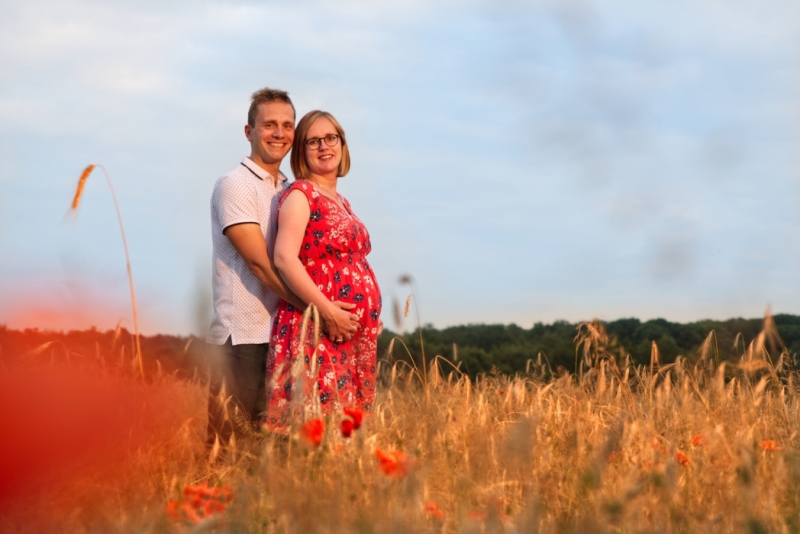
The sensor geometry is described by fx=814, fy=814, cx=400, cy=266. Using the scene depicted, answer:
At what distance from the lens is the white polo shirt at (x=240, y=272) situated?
12.3 feet

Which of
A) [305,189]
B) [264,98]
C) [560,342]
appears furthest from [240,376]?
[560,342]

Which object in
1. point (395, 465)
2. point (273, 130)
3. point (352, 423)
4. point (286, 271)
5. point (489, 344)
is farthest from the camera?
point (489, 344)

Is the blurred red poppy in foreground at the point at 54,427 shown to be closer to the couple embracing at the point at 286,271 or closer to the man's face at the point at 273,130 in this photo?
the couple embracing at the point at 286,271

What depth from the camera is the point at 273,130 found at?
391 centimetres

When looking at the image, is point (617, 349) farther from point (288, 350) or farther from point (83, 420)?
point (83, 420)

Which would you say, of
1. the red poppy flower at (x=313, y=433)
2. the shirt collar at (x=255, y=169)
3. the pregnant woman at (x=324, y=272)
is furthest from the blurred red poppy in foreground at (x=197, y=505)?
the shirt collar at (x=255, y=169)

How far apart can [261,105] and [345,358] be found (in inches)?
50.7

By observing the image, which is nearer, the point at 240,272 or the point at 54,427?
the point at 54,427

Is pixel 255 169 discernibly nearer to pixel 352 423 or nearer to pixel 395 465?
pixel 352 423

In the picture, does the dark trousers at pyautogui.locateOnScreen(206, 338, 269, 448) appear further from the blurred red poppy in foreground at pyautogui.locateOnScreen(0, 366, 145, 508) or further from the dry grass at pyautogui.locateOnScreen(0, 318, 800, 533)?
the blurred red poppy in foreground at pyautogui.locateOnScreen(0, 366, 145, 508)

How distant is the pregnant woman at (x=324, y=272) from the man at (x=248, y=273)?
11 cm

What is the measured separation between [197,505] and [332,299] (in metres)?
1.42

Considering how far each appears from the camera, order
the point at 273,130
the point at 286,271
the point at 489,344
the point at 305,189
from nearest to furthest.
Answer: the point at 286,271
the point at 305,189
the point at 273,130
the point at 489,344

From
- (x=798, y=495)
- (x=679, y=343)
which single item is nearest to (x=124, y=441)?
(x=798, y=495)
